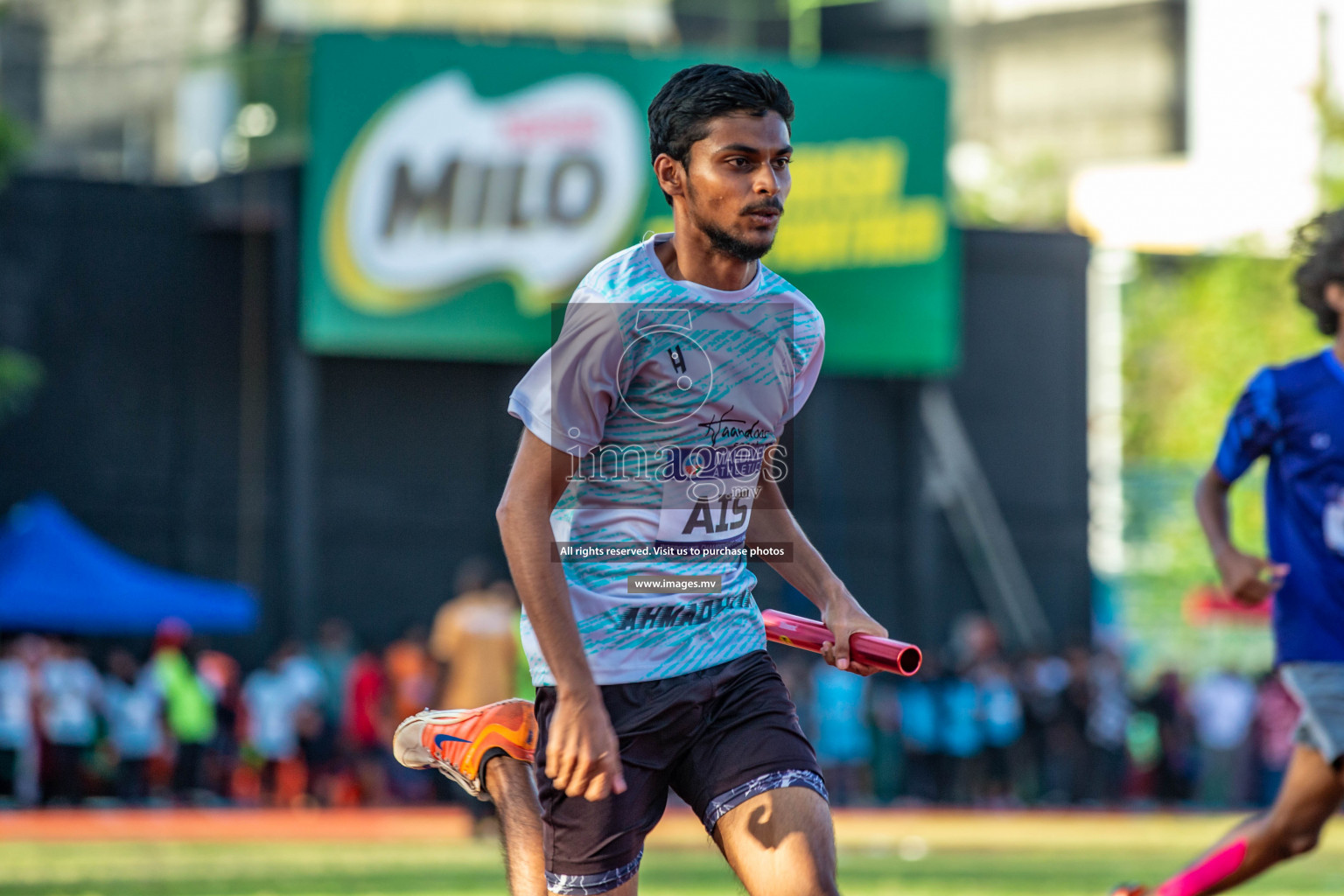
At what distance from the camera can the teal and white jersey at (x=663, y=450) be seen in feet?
15.5

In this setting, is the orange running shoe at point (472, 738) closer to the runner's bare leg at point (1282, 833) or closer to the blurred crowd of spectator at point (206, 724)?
the runner's bare leg at point (1282, 833)

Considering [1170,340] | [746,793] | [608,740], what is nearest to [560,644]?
[608,740]

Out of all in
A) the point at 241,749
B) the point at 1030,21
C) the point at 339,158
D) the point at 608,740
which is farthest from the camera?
the point at 1030,21

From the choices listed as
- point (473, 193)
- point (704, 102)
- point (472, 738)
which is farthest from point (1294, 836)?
point (473, 193)

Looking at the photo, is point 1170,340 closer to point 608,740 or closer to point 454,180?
point 454,180

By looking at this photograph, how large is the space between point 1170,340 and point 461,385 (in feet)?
113

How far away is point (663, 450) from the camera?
4824 mm

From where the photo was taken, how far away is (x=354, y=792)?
21.0 meters

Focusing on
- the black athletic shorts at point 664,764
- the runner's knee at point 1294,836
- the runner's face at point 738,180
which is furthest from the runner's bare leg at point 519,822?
the runner's knee at point 1294,836

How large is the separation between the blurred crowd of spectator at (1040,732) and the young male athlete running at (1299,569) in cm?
1558

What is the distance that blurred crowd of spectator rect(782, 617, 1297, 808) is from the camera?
2283 centimetres

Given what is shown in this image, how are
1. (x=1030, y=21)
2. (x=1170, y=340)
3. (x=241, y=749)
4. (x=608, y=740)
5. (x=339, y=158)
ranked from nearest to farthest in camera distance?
1. (x=608, y=740)
2. (x=241, y=749)
3. (x=339, y=158)
4. (x=1170, y=340)
5. (x=1030, y=21)

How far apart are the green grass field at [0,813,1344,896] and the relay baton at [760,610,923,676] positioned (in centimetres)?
546

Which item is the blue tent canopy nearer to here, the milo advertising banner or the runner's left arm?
the milo advertising banner
